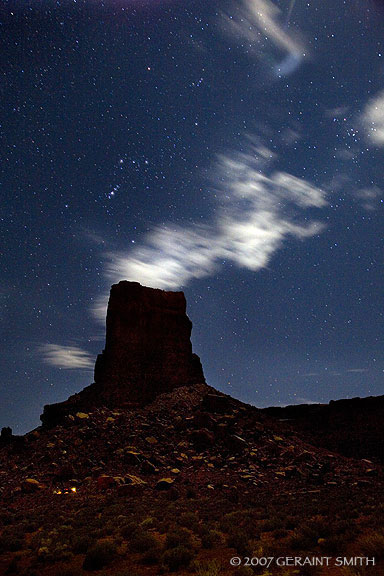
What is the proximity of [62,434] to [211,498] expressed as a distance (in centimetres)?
1420

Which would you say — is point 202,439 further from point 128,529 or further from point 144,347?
point 128,529

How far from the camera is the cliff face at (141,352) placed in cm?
3747

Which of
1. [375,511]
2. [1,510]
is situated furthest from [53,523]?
[375,511]

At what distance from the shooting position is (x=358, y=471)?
1153 inches

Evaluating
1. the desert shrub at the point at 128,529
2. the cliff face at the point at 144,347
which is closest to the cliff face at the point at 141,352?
the cliff face at the point at 144,347

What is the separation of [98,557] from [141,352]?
31827 millimetres

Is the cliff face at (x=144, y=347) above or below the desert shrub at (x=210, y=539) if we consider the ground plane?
above

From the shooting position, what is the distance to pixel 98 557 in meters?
9.49

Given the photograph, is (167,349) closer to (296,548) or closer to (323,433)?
(323,433)

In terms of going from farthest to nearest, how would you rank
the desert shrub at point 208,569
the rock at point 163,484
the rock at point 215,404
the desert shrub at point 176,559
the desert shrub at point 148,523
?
the rock at point 215,404 < the rock at point 163,484 < the desert shrub at point 148,523 < the desert shrub at point 176,559 < the desert shrub at point 208,569

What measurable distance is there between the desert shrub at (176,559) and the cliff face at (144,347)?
2829 centimetres

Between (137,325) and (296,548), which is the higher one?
(137,325)

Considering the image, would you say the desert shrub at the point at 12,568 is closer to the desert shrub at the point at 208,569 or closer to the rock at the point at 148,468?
the desert shrub at the point at 208,569

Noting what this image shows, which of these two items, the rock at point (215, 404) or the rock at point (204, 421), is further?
the rock at point (215, 404)
